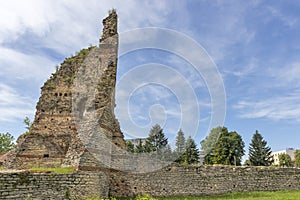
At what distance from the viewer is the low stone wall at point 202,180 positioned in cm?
1603

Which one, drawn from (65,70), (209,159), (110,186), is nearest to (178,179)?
(110,186)

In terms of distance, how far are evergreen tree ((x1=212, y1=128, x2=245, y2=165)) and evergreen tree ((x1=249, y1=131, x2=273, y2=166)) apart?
31.8ft

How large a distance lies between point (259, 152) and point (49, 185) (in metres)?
51.4

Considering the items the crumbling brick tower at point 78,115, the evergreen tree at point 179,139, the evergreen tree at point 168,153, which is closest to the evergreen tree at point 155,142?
the evergreen tree at point 168,153

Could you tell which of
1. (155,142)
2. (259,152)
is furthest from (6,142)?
(259,152)

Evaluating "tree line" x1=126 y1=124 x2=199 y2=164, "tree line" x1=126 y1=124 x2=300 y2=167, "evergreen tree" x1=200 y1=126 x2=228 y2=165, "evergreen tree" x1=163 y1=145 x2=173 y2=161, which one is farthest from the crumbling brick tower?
"tree line" x1=126 y1=124 x2=199 y2=164

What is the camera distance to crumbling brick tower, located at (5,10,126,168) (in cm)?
1388

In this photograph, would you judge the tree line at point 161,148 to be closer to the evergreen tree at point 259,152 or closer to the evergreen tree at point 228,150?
the evergreen tree at point 228,150

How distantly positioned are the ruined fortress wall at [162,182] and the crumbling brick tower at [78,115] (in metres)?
1.26

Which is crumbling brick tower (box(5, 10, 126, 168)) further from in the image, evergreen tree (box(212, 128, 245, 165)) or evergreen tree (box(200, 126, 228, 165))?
evergreen tree (box(212, 128, 245, 165))

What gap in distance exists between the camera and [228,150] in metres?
42.8

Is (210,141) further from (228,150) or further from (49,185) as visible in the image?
(49,185)

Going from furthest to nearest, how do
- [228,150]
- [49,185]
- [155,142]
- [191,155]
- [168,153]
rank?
[155,142] → [191,155] → [168,153] → [228,150] → [49,185]

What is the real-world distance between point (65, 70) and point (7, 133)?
28671mm
